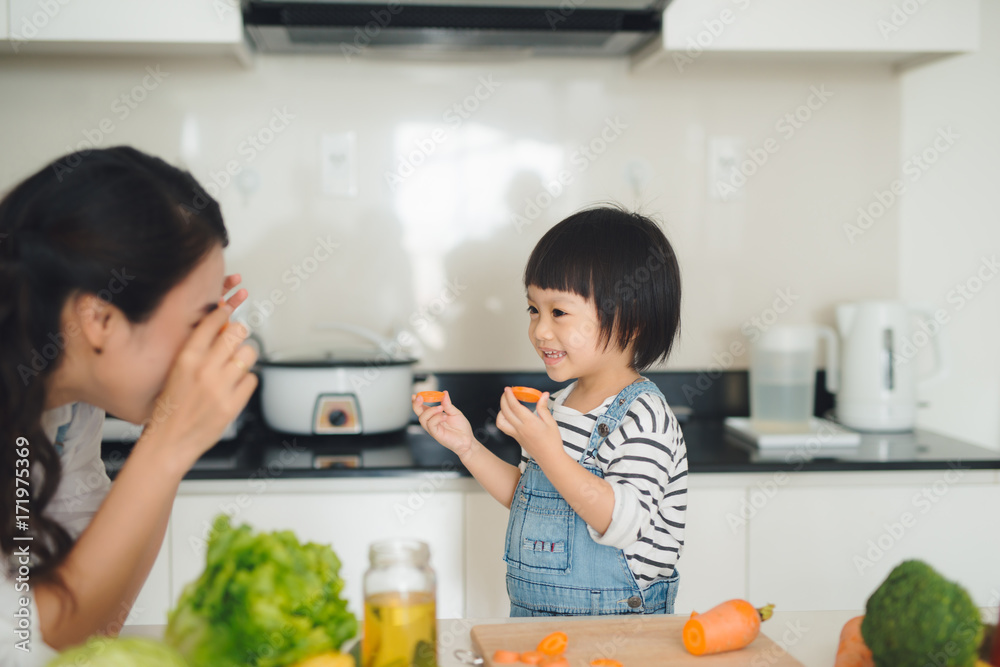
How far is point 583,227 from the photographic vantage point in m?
1.30

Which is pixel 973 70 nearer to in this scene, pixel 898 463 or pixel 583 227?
pixel 898 463

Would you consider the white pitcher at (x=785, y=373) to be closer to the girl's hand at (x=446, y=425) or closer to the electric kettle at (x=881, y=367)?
the electric kettle at (x=881, y=367)

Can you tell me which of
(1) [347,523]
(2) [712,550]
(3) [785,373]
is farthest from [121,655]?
(3) [785,373]

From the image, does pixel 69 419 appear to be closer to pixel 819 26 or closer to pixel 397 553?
pixel 397 553

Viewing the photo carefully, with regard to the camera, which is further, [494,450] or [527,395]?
[494,450]

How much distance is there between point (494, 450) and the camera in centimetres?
177

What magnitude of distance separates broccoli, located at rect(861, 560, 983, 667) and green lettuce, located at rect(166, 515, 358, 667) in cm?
43

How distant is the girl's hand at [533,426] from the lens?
108 cm

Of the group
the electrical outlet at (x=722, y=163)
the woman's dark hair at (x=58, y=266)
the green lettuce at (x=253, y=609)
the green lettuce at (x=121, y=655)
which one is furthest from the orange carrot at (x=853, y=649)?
the electrical outlet at (x=722, y=163)

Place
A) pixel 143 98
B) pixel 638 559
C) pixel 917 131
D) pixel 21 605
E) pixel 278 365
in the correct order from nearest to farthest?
pixel 21 605 → pixel 638 559 → pixel 278 365 → pixel 143 98 → pixel 917 131

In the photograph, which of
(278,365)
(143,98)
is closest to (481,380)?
(278,365)

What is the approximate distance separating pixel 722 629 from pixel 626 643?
0.09m

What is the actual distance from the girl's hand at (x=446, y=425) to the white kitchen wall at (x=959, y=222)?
1.48m

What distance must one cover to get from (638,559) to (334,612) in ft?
2.05
